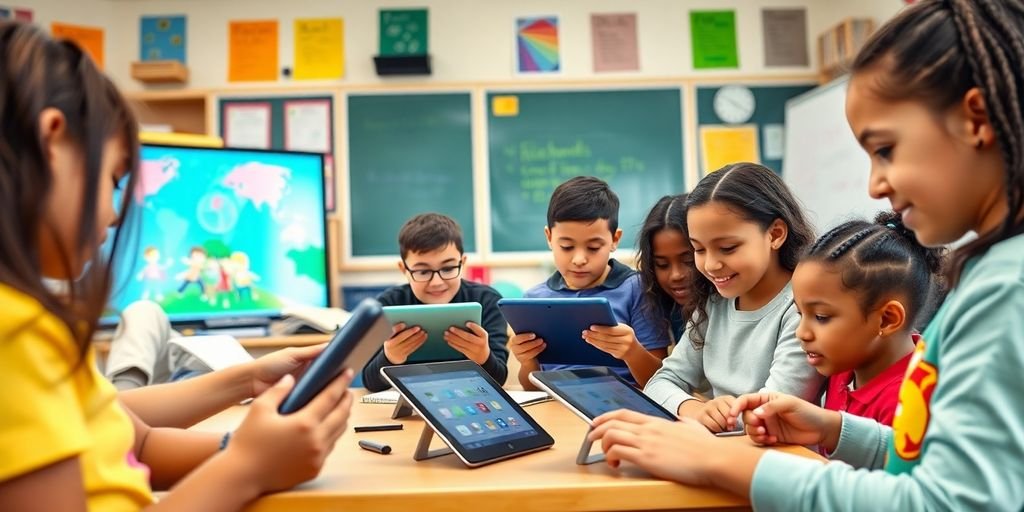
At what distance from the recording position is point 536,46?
378 centimetres

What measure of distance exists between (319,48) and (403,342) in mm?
2505

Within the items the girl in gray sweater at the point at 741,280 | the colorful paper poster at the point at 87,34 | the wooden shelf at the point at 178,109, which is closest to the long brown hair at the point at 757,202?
the girl in gray sweater at the point at 741,280

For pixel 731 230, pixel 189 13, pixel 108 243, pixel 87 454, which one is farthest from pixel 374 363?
pixel 189 13

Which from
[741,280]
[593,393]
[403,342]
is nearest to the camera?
[593,393]

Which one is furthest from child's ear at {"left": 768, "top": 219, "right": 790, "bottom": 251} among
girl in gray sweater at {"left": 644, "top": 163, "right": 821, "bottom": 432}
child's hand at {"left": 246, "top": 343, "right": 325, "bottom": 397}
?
child's hand at {"left": 246, "top": 343, "right": 325, "bottom": 397}

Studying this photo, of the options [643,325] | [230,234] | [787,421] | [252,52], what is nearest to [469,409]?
[787,421]

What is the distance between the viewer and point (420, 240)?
2129 mm

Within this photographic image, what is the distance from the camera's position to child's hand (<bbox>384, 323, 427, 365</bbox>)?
5.25ft

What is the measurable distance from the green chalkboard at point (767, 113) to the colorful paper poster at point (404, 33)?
1.30m

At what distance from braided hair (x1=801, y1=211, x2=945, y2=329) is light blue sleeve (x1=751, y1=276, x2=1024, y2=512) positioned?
1.87ft

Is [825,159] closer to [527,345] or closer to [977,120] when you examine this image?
[527,345]

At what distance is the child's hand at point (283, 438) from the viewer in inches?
29.9

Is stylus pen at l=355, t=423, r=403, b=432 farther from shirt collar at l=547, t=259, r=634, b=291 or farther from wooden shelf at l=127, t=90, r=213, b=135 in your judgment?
wooden shelf at l=127, t=90, r=213, b=135

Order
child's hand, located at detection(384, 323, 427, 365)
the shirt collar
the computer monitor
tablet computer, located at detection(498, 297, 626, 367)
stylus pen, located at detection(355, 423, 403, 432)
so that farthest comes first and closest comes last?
the computer monitor < the shirt collar < child's hand, located at detection(384, 323, 427, 365) < tablet computer, located at detection(498, 297, 626, 367) < stylus pen, located at detection(355, 423, 403, 432)
